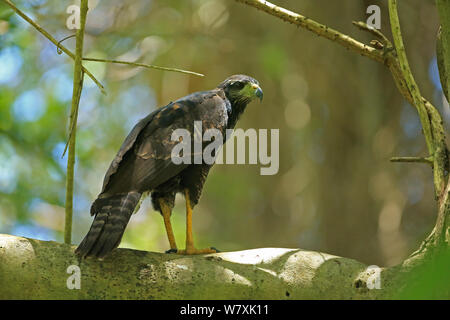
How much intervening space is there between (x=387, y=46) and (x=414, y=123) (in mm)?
5706

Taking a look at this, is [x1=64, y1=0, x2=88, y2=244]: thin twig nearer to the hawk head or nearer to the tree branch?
the tree branch

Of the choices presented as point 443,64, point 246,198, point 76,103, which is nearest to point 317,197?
point 246,198

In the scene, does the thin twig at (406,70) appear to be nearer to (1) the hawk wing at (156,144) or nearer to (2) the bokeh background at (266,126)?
(1) the hawk wing at (156,144)

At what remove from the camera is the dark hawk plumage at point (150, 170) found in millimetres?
3371

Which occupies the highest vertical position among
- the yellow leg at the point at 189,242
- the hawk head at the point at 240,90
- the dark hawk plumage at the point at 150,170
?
the hawk head at the point at 240,90

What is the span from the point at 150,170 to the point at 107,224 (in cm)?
62

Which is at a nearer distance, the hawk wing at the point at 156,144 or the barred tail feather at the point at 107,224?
the barred tail feather at the point at 107,224

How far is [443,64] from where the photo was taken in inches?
146

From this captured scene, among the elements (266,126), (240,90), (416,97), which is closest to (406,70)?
(416,97)

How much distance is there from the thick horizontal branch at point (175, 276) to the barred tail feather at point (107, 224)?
73 millimetres

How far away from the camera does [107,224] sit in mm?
3391

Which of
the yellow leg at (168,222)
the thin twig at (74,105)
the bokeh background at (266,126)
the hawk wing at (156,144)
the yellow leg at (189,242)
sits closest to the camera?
the thin twig at (74,105)

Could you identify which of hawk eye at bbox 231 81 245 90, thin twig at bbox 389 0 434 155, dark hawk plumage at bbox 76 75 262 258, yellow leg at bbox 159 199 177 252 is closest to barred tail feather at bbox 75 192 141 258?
dark hawk plumage at bbox 76 75 262 258

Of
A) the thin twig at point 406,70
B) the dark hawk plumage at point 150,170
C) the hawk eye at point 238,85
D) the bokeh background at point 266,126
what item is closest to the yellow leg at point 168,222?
the dark hawk plumage at point 150,170
